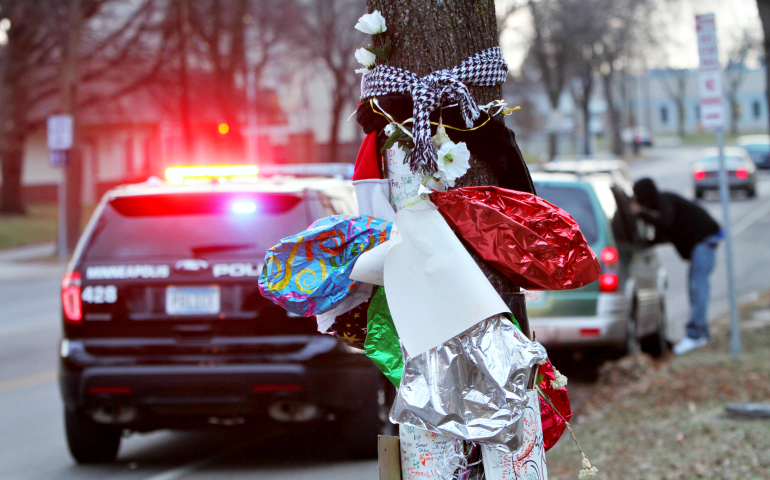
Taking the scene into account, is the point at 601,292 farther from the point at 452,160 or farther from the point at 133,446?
the point at 452,160

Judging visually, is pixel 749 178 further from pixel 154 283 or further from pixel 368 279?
pixel 368 279

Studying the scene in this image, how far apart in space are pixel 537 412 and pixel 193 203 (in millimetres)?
3550

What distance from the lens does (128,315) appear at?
18.3ft

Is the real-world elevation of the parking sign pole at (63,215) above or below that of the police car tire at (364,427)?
above

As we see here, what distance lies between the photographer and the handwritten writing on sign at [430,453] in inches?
104

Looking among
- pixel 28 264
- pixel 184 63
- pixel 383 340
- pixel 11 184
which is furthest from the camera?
pixel 11 184

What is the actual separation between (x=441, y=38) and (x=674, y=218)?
7.38m

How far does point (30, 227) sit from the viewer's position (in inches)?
1293

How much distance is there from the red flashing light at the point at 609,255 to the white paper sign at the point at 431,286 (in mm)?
5911

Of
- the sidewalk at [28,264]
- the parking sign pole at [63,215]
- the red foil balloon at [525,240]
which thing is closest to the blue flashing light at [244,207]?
the red foil balloon at [525,240]

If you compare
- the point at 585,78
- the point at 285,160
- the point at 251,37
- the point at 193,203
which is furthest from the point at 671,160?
the point at 193,203

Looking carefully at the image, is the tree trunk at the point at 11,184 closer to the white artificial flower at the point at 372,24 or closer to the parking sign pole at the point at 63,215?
the parking sign pole at the point at 63,215

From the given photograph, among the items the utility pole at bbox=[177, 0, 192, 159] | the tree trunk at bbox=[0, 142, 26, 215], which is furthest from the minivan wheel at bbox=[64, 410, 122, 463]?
the tree trunk at bbox=[0, 142, 26, 215]

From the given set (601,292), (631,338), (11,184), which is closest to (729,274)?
(631,338)
